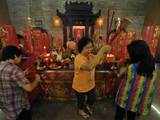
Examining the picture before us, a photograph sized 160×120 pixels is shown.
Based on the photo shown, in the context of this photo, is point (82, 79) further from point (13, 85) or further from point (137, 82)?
point (13, 85)

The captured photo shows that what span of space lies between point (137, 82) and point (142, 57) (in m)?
0.34

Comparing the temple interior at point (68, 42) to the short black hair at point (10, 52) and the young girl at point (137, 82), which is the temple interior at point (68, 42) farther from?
the short black hair at point (10, 52)

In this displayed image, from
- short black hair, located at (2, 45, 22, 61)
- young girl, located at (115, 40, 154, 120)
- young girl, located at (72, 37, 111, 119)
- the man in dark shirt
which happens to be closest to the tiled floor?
young girl, located at (72, 37, 111, 119)

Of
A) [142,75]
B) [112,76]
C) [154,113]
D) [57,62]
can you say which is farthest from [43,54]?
[142,75]

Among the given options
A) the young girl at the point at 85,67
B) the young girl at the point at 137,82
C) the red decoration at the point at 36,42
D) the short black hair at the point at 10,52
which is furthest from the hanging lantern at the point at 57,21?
the short black hair at the point at 10,52

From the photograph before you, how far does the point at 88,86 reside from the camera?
4242 millimetres

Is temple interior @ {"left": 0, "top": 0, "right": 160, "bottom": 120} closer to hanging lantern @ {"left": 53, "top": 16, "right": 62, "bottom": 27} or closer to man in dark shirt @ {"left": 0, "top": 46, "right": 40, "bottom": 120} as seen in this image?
hanging lantern @ {"left": 53, "top": 16, "right": 62, "bottom": 27}

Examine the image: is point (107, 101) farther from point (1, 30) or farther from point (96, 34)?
point (96, 34)

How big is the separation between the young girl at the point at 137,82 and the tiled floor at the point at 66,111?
106 cm

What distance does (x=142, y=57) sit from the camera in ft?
10.4

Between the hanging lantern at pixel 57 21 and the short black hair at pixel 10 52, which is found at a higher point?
the short black hair at pixel 10 52

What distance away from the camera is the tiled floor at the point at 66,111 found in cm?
457

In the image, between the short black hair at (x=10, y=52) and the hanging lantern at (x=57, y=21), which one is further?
the hanging lantern at (x=57, y=21)

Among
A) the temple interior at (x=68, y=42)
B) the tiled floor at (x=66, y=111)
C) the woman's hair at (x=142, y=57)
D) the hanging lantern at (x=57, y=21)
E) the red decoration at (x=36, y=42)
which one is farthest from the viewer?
the hanging lantern at (x=57, y=21)
